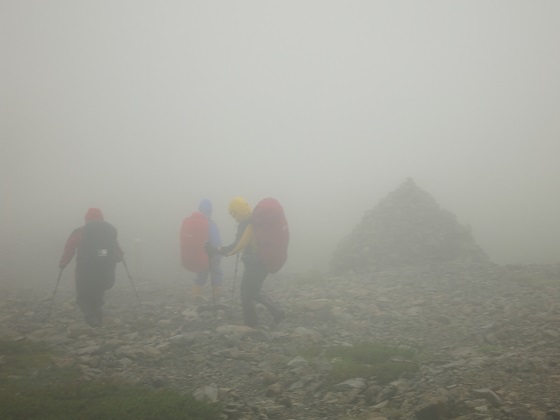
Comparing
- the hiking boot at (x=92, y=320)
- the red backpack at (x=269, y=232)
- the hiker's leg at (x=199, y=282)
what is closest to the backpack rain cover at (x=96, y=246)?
the hiking boot at (x=92, y=320)

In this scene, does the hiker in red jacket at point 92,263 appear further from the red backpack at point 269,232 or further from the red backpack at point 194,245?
the red backpack at point 269,232

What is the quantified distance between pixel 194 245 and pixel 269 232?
5084mm

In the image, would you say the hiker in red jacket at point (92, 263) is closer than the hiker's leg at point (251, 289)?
No

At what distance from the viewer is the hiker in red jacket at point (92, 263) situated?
13.7 metres

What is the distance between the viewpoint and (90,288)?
13703 mm

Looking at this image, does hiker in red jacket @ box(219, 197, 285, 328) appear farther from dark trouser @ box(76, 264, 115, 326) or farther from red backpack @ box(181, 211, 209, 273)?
dark trouser @ box(76, 264, 115, 326)

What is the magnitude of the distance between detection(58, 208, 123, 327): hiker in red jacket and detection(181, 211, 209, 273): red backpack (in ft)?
9.71

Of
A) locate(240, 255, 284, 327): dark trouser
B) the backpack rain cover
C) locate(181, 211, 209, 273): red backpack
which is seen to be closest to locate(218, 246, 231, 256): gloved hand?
locate(240, 255, 284, 327): dark trouser

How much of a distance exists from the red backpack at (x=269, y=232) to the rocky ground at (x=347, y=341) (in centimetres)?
198

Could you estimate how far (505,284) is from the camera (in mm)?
15938

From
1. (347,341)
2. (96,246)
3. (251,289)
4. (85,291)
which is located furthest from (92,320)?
(347,341)

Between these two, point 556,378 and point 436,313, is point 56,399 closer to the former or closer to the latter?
point 556,378

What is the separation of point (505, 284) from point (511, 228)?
92.6 ft

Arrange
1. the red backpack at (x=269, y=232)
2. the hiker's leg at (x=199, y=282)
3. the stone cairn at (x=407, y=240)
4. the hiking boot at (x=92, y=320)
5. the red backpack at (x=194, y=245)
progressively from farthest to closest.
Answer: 1. the stone cairn at (x=407, y=240)
2. the hiker's leg at (x=199, y=282)
3. the red backpack at (x=194, y=245)
4. the hiking boot at (x=92, y=320)
5. the red backpack at (x=269, y=232)
